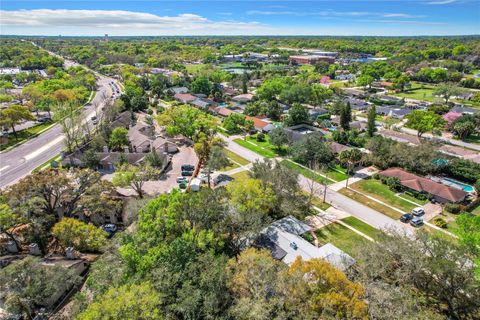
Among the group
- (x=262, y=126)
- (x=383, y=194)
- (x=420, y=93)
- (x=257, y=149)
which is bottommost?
(x=383, y=194)

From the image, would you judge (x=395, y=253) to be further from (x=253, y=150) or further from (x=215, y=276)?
(x=253, y=150)

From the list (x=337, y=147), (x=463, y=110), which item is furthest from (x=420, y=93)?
(x=337, y=147)

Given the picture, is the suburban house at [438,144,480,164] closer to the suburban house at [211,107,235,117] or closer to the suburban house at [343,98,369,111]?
the suburban house at [343,98,369,111]

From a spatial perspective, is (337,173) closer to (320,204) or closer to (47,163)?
(320,204)

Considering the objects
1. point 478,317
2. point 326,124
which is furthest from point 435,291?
point 326,124

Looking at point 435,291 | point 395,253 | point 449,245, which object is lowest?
point 435,291

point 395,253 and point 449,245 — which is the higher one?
point 449,245
